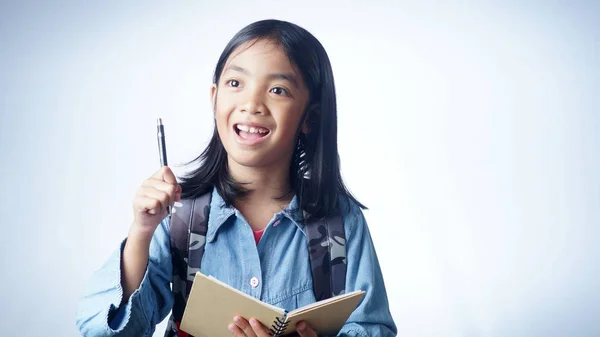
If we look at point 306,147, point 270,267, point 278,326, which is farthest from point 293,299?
point 306,147

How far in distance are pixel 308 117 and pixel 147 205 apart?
340mm

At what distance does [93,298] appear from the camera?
1.16 meters

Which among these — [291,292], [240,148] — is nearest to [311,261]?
[291,292]

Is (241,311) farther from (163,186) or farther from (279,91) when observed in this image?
(279,91)

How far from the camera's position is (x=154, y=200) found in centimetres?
109

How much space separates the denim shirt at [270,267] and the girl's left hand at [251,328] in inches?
4.9

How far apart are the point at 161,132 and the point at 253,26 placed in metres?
0.24

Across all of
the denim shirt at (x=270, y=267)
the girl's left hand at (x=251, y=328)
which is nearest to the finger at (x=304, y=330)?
the girl's left hand at (x=251, y=328)

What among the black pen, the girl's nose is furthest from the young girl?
the black pen

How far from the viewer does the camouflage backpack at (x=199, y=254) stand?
123 centimetres

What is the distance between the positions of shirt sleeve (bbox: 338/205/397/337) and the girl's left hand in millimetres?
124

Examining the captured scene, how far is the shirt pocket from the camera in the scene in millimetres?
1229

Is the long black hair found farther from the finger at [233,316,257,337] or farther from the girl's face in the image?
the finger at [233,316,257,337]

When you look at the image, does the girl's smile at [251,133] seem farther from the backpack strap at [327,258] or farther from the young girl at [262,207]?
the backpack strap at [327,258]
